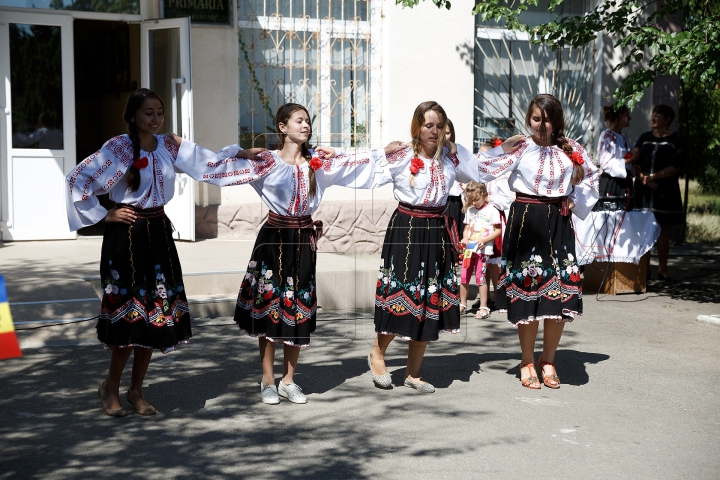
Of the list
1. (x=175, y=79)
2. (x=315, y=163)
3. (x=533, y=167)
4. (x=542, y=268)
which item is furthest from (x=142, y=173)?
(x=175, y=79)

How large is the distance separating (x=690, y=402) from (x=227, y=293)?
4126 millimetres

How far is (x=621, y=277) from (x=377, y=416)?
4.90 meters

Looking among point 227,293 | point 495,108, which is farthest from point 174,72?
point 495,108

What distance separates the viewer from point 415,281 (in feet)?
17.7

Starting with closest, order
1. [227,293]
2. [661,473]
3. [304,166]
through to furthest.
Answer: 1. [661,473]
2. [304,166]
3. [227,293]

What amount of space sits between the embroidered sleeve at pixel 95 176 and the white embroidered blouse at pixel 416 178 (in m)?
1.49

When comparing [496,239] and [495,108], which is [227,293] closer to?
[496,239]

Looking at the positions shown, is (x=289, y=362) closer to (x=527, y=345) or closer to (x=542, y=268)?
(x=527, y=345)

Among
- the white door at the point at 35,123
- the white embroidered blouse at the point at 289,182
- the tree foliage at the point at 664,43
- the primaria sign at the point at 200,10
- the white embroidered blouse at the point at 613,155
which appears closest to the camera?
the white embroidered blouse at the point at 289,182

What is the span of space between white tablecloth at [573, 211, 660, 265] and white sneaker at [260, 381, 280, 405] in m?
4.67

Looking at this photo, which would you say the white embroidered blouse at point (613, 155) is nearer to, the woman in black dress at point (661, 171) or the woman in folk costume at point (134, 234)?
the woman in black dress at point (661, 171)

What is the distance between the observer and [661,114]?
31.5 feet

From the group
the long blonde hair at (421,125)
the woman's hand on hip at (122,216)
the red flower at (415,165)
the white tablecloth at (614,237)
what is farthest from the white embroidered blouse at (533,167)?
the white tablecloth at (614,237)

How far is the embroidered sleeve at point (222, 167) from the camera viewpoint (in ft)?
16.5
